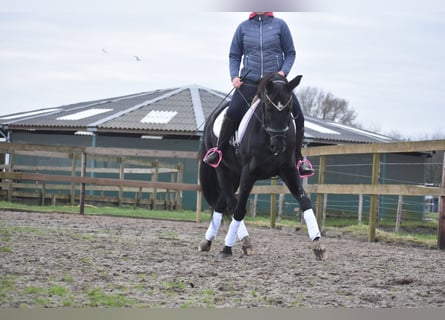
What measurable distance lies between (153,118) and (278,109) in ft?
63.1

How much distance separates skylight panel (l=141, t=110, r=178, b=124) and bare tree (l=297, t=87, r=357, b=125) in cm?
2914

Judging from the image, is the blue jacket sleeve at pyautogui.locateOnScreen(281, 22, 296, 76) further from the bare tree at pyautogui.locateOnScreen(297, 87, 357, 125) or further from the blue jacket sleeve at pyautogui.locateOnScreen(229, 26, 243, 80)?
the bare tree at pyautogui.locateOnScreen(297, 87, 357, 125)

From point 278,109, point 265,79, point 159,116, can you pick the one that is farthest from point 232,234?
point 159,116

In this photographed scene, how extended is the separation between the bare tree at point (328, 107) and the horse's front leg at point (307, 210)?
4780 cm

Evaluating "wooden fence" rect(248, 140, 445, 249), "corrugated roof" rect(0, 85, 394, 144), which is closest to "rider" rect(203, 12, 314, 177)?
"wooden fence" rect(248, 140, 445, 249)

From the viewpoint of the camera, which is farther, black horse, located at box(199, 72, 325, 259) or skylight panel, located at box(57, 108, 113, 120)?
skylight panel, located at box(57, 108, 113, 120)

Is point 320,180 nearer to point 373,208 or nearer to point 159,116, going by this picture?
point 373,208

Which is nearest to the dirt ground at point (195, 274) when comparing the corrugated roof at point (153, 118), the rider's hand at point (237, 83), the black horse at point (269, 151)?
the black horse at point (269, 151)

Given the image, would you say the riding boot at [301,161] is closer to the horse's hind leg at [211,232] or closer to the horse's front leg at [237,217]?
the horse's front leg at [237,217]

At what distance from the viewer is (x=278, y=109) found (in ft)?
19.9

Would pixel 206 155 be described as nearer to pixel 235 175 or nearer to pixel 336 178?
pixel 235 175

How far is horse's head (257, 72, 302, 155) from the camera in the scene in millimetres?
6090

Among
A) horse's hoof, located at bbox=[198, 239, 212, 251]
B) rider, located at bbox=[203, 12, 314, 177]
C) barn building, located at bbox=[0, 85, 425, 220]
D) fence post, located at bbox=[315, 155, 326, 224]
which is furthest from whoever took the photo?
barn building, located at bbox=[0, 85, 425, 220]

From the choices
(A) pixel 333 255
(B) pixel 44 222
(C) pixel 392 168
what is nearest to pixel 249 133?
(A) pixel 333 255
